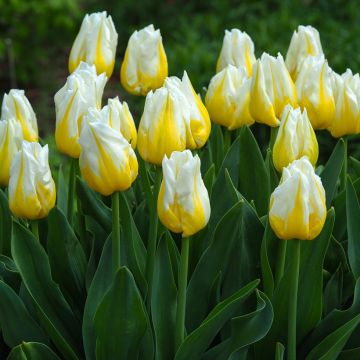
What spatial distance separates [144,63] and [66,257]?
19.0 inches

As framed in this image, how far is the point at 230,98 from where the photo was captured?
195 centimetres

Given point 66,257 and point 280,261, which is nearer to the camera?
point 280,261

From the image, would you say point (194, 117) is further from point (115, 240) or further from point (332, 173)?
point (332, 173)

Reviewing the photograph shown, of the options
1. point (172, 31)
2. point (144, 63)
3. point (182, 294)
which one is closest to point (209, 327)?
point (182, 294)

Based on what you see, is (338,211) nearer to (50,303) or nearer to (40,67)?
(50,303)

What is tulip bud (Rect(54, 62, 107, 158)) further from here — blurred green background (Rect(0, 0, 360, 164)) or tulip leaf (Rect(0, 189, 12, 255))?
blurred green background (Rect(0, 0, 360, 164))

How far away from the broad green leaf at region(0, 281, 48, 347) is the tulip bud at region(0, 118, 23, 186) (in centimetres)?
29

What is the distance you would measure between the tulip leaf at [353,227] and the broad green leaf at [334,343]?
0.61 ft

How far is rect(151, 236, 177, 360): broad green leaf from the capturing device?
1657 mm

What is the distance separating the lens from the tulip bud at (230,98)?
6.35 feet

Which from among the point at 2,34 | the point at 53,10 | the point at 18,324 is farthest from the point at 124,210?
the point at 2,34

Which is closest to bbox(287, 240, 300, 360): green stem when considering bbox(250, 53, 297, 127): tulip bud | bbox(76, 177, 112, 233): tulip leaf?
bbox(250, 53, 297, 127): tulip bud

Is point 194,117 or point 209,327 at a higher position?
point 194,117

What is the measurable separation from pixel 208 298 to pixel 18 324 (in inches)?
15.1
